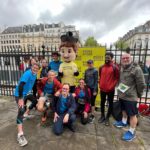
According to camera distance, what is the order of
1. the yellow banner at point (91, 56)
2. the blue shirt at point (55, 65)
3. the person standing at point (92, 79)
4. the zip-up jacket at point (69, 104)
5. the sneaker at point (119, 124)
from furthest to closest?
the yellow banner at point (91, 56)
the blue shirt at point (55, 65)
the person standing at point (92, 79)
the sneaker at point (119, 124)
the zip-up jacket at point (69, 104)

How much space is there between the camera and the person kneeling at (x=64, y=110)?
10.9 ft

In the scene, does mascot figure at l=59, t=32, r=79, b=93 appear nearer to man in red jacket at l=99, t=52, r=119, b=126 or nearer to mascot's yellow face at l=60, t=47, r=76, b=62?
mascot's yellow face at l=60, t=47, r=76, b=62

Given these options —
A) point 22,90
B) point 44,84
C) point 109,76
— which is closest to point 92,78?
point 109,76

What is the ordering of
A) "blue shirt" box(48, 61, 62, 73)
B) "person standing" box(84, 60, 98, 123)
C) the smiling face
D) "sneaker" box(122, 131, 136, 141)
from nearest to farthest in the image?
the smiling face < "sneaker" box(122, 131, 136, 141) < "person standing" box(84, 60, 98, 123) < "blue shirt" box(48, 61, 62, 73)

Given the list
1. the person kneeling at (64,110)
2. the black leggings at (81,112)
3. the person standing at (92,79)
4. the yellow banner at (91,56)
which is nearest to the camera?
the person kneeling at (64,110)

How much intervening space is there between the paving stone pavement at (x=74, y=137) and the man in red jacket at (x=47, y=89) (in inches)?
18.3

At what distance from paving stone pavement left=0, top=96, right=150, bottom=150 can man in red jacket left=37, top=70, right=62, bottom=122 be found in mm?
464

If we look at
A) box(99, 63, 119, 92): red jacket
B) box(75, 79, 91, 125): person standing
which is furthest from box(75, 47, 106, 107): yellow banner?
box(99, 63, 119, 92): red jacket

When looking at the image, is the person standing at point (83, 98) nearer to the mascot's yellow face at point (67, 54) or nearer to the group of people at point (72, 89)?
the group of people at point (72, 89)

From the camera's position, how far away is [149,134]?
3.33 m

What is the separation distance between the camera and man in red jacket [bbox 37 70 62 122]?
3.52 metres

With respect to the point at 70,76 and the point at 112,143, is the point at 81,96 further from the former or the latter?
the point at 112,143

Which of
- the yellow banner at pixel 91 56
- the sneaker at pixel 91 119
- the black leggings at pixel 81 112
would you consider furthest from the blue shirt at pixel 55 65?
the sneaker at pixel 91 119

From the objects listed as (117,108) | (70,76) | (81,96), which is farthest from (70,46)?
(117,108)
